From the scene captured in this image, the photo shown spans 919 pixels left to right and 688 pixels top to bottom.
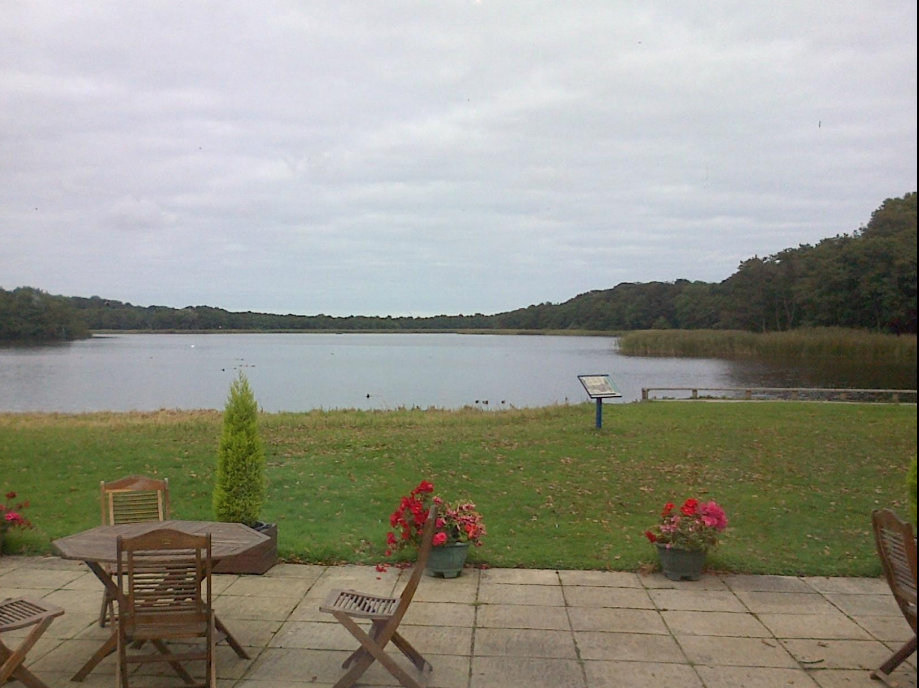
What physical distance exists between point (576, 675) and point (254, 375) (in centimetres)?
3925

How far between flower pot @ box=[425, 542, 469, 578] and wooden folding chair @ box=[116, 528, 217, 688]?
2128mm

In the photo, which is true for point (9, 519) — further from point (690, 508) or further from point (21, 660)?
point (690, 508)

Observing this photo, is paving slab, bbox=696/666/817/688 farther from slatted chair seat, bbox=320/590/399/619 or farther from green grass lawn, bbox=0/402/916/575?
green grass lawn, bbox=0/402/916/575

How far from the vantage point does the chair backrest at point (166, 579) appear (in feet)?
10.8

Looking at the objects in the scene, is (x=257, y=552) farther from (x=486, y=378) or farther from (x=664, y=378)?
(x=486, y=378)

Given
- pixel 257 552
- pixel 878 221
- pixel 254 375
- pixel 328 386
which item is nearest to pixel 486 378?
pixel 328 386

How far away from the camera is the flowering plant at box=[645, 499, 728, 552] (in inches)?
208

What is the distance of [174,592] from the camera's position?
342 centimetres

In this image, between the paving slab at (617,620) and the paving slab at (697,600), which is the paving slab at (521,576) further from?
the paving slab at (697,600)

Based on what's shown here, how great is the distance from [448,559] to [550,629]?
3.96 ft

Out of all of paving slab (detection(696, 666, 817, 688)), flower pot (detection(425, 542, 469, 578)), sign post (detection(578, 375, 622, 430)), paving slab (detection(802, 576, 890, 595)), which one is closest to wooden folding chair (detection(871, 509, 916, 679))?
paving slab (detection(696, 666, 817, 688))

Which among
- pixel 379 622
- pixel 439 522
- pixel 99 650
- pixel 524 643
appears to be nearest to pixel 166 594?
pixel 99 650

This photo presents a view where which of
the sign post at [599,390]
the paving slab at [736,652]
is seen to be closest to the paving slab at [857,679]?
the paving slab at [736,652]

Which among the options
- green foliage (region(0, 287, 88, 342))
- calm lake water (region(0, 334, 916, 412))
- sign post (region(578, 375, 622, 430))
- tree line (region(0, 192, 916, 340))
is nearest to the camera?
tree line (region(0, 192, 916, 340))
